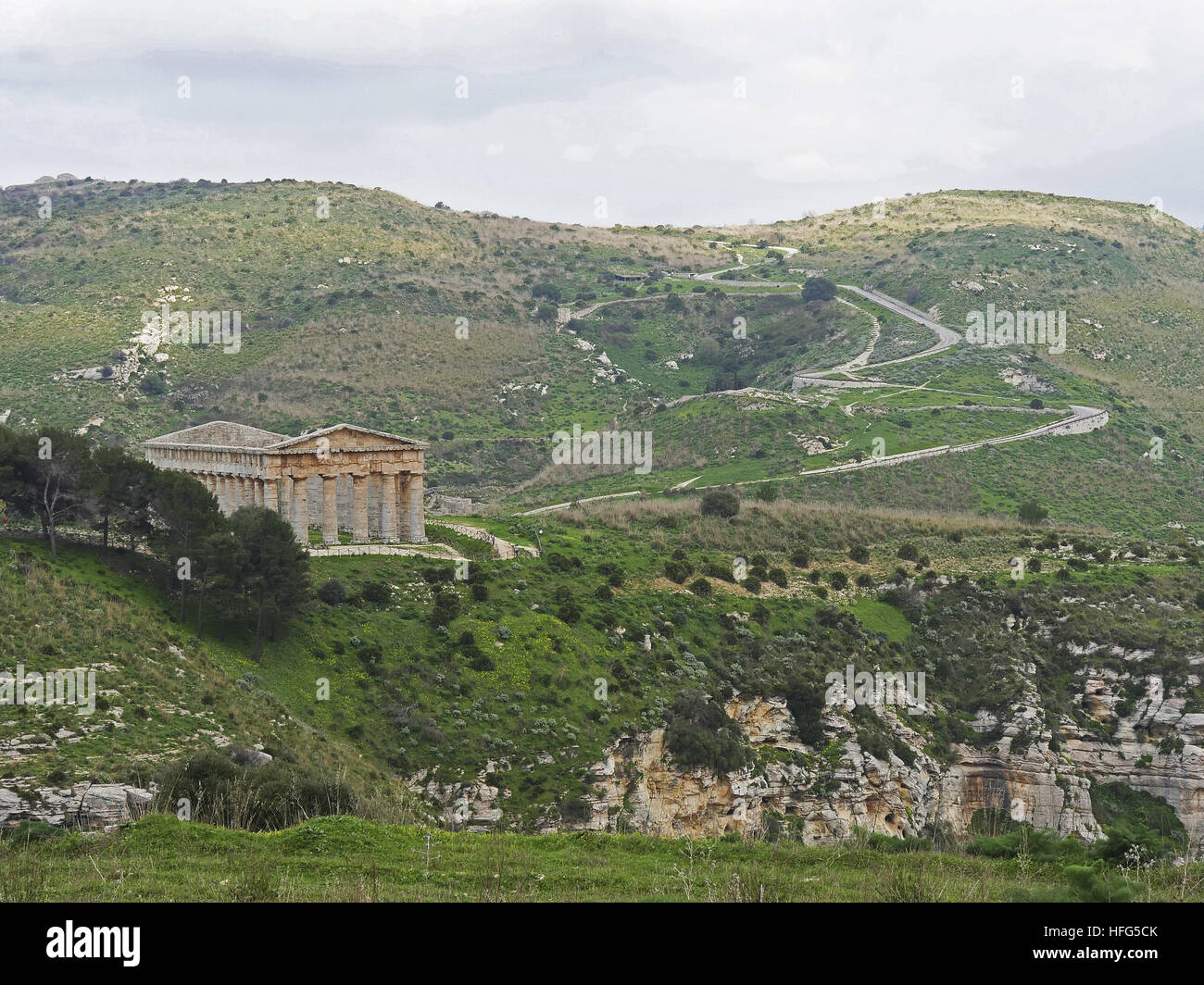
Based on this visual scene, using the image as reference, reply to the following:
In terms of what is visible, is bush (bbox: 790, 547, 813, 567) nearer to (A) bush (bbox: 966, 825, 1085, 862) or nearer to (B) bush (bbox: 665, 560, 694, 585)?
(B) bush (bbox: 665, 560, 694, 585)

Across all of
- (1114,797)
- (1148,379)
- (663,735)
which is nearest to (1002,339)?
(1148,379)

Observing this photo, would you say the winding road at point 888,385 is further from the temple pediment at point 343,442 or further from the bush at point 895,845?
the bush at point 895,845

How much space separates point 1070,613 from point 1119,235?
5224 inches

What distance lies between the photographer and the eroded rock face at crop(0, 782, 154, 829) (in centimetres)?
2777

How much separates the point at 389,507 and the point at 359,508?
159 centimetres

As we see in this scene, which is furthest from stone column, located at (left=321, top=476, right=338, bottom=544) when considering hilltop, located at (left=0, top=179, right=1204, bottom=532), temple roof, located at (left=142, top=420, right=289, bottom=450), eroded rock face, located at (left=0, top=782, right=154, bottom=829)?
hilltop, located at (left=0, top=179, right=1204, bottom=532)

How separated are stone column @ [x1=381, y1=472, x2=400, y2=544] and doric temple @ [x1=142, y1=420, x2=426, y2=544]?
0.05m

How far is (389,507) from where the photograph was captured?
64250 mm

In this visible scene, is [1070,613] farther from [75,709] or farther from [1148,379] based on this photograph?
[1148,379]

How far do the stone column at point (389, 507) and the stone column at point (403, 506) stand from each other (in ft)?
1.65

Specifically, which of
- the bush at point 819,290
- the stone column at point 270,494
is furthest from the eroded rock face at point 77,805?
the bush at point 819,290

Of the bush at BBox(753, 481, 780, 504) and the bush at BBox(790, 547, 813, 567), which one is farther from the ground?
the bush at BBox(753, 481, 780, 504)
